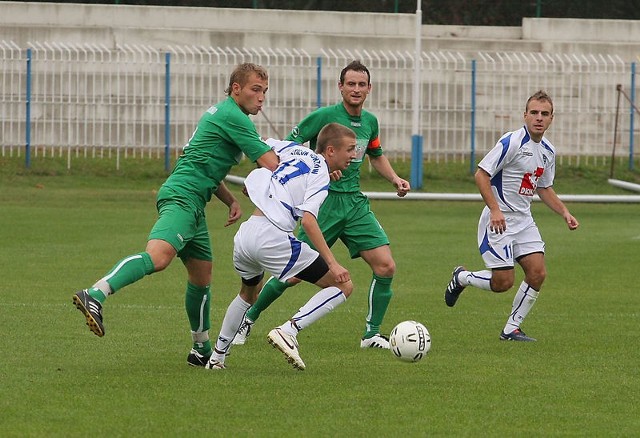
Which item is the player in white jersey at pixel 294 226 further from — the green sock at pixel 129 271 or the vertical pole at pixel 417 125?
the vertical pole at pixel 417 125

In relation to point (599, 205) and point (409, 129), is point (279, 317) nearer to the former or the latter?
point (599, 205)

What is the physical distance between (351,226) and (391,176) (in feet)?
1.86

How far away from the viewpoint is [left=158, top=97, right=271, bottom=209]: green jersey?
8164mm

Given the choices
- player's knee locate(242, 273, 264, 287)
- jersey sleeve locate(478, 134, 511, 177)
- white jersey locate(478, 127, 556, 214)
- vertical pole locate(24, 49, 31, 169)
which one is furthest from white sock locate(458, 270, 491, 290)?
vertical pole locate(24, 49, 31, 169)

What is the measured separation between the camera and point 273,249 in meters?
7.84

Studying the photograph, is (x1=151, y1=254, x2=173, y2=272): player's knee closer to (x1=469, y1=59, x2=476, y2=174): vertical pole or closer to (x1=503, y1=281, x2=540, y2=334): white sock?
(x1=503, y1=281, x2=540, y2=334): white sock

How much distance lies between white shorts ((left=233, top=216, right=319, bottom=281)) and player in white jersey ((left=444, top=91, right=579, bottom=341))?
2.45m

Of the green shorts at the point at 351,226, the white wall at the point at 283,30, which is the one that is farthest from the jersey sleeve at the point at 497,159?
the white wall at the point at 283,30

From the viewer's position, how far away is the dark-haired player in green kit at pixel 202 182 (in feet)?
26.2

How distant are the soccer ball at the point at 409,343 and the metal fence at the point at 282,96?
753 inches

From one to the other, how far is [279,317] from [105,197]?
13702 mm

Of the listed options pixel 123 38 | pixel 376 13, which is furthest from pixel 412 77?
pixel 123 38

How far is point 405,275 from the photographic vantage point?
14.0m

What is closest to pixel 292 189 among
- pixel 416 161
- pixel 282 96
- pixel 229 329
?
pixel 229 329
